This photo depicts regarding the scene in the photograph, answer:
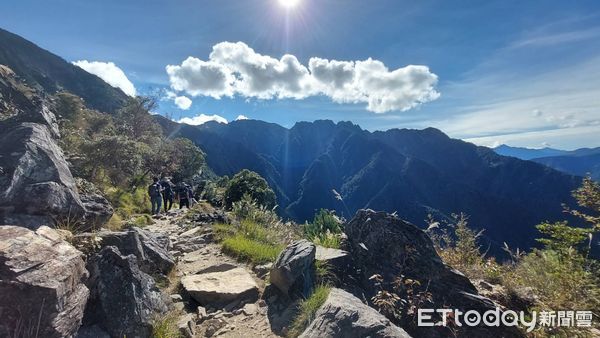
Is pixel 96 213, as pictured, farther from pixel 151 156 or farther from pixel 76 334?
pixel 151 156

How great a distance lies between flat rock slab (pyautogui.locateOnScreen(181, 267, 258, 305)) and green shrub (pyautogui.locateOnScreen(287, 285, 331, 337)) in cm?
138

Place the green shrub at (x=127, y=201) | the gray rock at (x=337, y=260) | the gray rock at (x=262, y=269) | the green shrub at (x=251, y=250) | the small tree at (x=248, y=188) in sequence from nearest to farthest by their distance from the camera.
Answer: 1. the gray rock at (x=337, y=260)
2. the gray rock at (x=262, y=269)
3. the green shrub at (x=251, y=250)
4. the green shrub at (x=127, y=201)
5. the small tree at (x=248, y=188)

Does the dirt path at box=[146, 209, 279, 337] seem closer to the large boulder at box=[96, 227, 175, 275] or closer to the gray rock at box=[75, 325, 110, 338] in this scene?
the large boulder at box=[96, 227, 175, 275]

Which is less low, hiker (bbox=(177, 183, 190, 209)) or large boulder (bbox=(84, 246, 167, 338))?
large boulder (bbox=(84, 246, 167, 338))

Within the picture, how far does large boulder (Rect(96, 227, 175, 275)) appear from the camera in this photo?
6.17 metres

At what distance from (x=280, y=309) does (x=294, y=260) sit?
36.8 inches

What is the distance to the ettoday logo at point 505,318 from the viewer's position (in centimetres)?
549

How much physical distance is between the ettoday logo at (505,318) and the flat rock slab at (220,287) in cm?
336

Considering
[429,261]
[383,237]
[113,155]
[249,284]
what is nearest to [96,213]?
[249,284]

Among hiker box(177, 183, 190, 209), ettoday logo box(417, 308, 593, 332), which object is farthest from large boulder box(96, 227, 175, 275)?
hiker box(177, 183, 190, 209)

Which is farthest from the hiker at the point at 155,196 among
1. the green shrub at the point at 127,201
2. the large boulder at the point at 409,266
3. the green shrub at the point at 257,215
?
the large boulder at the point at 409,266

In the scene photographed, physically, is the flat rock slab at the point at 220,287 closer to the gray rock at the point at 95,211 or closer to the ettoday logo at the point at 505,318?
the gray rock at the point at 95,211

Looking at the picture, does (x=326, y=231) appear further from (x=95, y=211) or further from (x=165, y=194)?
(x=165, y=194)

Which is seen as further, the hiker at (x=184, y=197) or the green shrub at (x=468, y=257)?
the hiker at (x=184, y=197)
